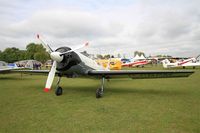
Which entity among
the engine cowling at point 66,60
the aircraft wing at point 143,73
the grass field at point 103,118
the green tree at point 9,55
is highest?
the green tree at point 9,55

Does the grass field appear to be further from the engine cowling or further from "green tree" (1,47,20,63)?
"green tree" (1,47,20,63)

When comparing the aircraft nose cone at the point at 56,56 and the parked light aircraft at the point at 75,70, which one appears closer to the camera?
the aircraft nose cone at the point at 56,56

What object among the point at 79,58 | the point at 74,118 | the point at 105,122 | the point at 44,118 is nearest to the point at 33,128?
the point at 44,118

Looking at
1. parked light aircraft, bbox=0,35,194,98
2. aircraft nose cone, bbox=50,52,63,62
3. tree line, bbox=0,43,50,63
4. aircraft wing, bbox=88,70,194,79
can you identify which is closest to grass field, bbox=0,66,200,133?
parked light aircraft, bbox=0,35,194,98

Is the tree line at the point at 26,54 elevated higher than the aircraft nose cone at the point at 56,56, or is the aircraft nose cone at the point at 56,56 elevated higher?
the tree line at the point at 26,54

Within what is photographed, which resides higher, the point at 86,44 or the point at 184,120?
the point at 86,44

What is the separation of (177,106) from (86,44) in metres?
4.66

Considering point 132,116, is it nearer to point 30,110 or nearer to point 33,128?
point 33,128

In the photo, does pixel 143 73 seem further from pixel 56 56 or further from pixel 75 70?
pixel 56 56

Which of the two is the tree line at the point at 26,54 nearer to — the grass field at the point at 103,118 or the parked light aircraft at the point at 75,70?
the parked light aircraft at the point at 75,70

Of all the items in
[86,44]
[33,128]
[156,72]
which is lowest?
[33,128]

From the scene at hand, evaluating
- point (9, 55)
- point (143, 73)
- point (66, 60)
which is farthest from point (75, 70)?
→ point (9, 55)

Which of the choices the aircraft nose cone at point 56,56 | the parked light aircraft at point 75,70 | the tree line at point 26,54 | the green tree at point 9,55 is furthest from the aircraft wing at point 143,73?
the green tree at point 9,55

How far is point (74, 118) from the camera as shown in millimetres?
4770
